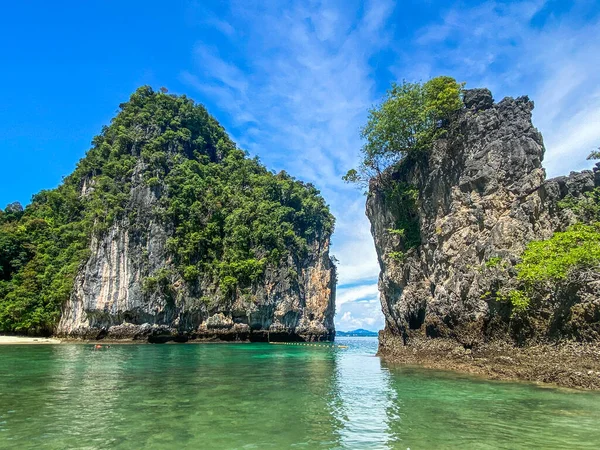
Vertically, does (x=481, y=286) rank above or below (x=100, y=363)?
above

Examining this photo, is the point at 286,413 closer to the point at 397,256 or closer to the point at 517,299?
the point at 517,299

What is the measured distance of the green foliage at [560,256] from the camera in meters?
13.2

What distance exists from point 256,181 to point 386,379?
4614cm

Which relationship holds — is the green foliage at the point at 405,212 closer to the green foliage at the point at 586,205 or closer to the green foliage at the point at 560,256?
the green foliage at the point at 586,205

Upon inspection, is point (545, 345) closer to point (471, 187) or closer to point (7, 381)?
point (471, 187)

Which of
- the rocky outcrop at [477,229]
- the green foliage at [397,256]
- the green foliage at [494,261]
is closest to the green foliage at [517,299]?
the rocky outcrop at [477,229]

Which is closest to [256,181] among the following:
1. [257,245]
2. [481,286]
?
[257,245]

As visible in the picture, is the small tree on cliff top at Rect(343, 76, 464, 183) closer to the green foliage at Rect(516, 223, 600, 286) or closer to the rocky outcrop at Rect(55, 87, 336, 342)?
the green foliage at Rect(516, 223, 600, 286)

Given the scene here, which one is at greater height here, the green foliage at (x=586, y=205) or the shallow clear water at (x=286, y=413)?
the green foliage at (x=586, y=205)

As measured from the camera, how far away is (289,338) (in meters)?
53.2

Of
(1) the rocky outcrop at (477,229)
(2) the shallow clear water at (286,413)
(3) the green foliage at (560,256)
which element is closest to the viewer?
(2) the shallow clear water at (286,413)

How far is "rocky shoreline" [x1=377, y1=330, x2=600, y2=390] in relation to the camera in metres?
12.8

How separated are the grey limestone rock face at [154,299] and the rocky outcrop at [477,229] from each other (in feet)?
89.0

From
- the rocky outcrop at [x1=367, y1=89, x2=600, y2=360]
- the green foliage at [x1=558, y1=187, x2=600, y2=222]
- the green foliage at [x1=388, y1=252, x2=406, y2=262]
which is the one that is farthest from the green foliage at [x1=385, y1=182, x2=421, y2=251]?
the green foliage at [x1=558, y1=187, x2=600, y2=222]
